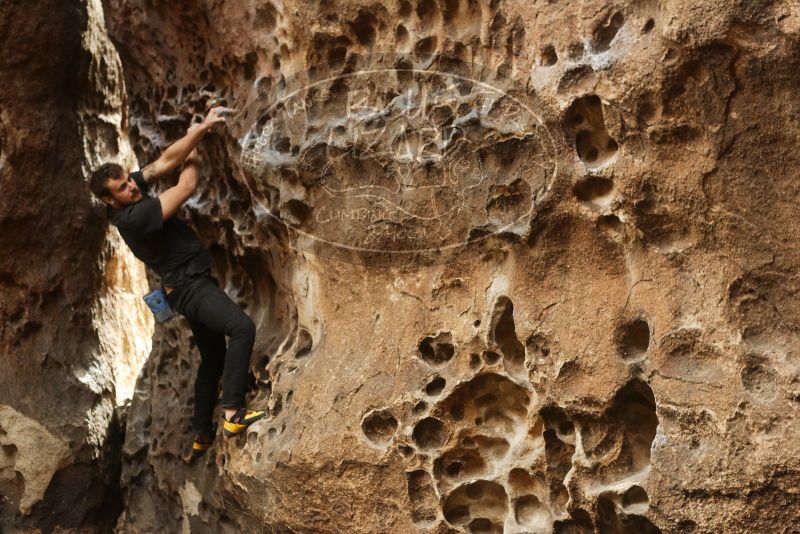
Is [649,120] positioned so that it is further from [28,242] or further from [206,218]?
[28,242]

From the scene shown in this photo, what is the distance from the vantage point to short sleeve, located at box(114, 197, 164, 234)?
3.25 m

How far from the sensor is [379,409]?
9.71ft

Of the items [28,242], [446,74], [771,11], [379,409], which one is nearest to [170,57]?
[28,242]

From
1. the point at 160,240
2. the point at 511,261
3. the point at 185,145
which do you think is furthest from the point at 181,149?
the point at 511,261

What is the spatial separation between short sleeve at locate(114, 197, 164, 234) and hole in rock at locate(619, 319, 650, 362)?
1533mm

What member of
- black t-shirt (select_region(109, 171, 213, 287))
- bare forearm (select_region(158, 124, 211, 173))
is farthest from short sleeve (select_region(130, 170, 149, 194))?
bare forearm (select_region(158, 124, 211, 173))

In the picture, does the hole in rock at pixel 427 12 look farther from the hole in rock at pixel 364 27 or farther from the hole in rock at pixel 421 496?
the hole in rock at pixel 421 496

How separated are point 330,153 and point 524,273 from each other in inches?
29.1

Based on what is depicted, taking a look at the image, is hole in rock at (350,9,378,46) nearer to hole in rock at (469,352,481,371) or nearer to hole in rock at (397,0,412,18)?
hole in rock at (397,0,412,18)

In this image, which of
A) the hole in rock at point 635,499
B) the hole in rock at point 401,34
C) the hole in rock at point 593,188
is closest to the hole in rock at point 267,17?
the hole in rock at point 401,34

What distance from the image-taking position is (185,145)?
3.32 m

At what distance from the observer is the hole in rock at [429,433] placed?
2.91 metres

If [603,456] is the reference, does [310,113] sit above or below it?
above

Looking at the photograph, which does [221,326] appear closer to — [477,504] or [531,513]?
[477,504]
